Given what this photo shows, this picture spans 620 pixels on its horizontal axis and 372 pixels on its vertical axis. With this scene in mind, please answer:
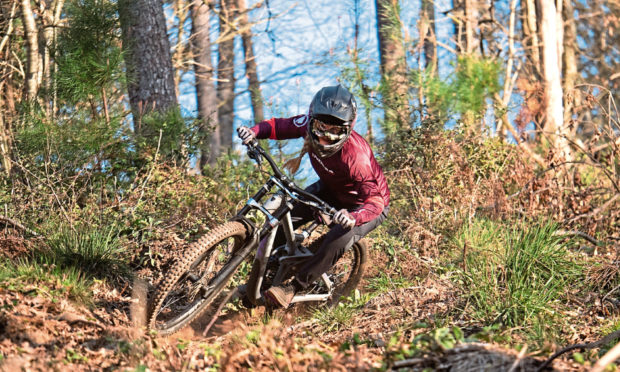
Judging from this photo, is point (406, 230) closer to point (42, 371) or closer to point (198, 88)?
point (42, 371)

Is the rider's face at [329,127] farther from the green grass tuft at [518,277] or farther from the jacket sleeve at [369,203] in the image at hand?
the green grass tuft at [518,277]

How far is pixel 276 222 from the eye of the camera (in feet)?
16.4

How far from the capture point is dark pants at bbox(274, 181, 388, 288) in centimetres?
540

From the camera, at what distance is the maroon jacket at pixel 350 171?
518 cm

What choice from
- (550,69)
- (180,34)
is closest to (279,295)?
(550,69)

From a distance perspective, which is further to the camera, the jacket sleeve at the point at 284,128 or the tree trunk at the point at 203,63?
the tree trunk at the point at 203,63

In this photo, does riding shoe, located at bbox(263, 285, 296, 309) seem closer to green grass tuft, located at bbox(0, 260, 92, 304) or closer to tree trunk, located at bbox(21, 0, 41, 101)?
green grass tuft, located at bbox(0, 260, 92, 304)

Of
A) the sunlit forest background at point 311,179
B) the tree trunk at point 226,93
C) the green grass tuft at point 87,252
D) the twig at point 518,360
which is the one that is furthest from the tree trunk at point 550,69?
the tree trunk at point 226,93

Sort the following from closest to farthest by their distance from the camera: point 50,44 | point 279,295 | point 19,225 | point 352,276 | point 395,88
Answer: point 279,295, point 19,225, point 352,276, point 50,44, point 395,88

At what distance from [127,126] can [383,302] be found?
146 inches

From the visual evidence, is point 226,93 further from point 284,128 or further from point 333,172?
point 333,172

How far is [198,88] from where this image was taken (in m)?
15.8

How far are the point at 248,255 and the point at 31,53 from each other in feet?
13.8

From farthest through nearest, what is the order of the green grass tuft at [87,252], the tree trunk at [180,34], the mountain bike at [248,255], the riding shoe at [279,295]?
the tree trunk at [180,34]
the green grass tuft at [87,252]
the riding shoe at [279,295]
the mountain bike at [248,255]
